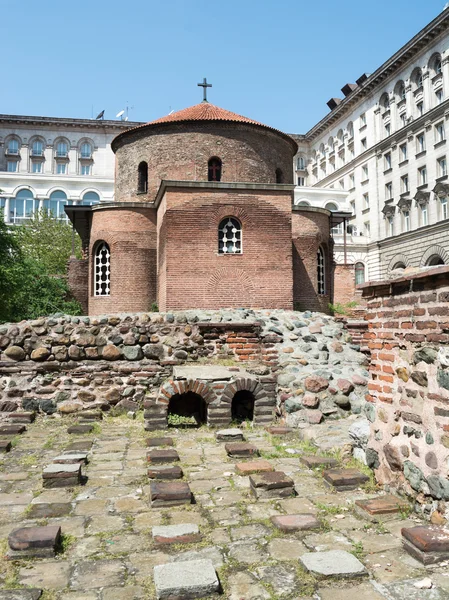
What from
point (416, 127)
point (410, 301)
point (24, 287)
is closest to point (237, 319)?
point (410, 301)

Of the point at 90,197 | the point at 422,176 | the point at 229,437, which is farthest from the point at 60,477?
the point at 90,197

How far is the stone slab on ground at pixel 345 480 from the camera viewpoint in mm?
4703

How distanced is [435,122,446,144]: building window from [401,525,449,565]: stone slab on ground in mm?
34519

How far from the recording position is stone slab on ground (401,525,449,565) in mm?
3221

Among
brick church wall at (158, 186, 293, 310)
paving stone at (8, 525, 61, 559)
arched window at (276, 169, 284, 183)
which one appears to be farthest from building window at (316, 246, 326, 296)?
paving stone at (8, 525, 61, 559)

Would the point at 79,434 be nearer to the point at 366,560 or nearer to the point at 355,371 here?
the point at 355,371

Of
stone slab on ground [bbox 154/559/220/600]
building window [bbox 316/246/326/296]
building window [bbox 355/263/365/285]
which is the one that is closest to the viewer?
stone slab on ground [bbox 154/559/220/600]

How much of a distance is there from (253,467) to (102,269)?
1511 centimetres

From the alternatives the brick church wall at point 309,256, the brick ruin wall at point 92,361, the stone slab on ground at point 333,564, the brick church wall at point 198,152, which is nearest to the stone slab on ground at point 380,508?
the stone slab on ground at point 333,564

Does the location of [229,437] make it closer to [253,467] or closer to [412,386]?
[253,467]

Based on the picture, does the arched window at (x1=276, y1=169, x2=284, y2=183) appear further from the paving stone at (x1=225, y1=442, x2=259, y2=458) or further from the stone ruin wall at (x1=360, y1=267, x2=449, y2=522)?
the stone ruin wall at (x1=360, y1=267, x2=449, y2=522)

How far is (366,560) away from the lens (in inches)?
130

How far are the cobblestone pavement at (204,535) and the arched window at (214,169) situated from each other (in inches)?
578

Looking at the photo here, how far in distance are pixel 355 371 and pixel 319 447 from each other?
259 cm
